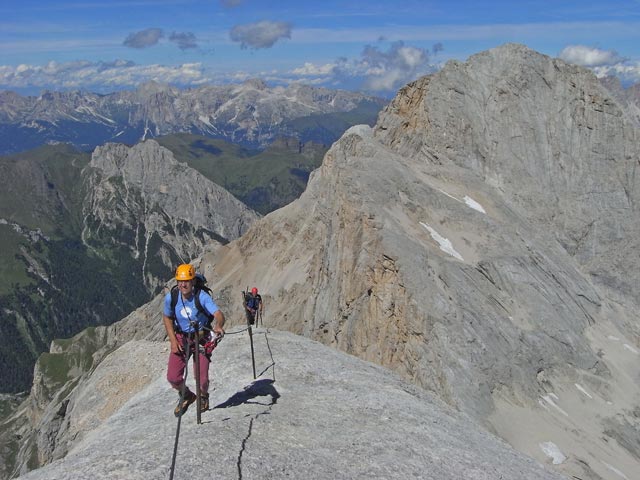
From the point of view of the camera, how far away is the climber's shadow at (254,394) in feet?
63.1

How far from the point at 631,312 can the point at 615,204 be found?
14850 mm

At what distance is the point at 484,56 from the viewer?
78.0 m

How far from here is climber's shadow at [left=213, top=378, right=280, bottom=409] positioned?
19.2m

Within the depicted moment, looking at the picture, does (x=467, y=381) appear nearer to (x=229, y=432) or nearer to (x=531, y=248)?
(x=531, y=248)

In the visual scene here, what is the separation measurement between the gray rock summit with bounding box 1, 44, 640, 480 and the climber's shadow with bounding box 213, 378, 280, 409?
448 millimetres

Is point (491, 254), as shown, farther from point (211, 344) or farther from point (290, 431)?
point (211, 344)

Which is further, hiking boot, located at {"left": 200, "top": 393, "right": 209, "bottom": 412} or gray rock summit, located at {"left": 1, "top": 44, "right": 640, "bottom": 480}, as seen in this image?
gray rock summit, located at {"left": 1, "top": 44, "right": 640, "bottom": 480}

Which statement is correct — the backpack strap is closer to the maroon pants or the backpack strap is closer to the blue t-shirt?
the blue t-shirt

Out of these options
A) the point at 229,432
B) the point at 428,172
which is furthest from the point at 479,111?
the point at 229,432

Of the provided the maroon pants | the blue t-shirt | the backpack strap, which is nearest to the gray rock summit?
the maroon pants

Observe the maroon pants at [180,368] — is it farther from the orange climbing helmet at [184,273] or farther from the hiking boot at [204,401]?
the orange climbing helmet at [184,273]

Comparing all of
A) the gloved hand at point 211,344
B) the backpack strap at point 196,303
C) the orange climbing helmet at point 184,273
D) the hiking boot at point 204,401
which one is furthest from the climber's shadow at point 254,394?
the orange climbing helmet at point 184,273

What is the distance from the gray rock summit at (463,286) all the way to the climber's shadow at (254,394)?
45cm

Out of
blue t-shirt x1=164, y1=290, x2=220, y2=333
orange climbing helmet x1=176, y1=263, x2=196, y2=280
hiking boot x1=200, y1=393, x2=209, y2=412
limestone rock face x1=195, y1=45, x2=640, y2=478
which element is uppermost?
orange climbing helmet x1=176, y1=263, x2=196, y2=280
